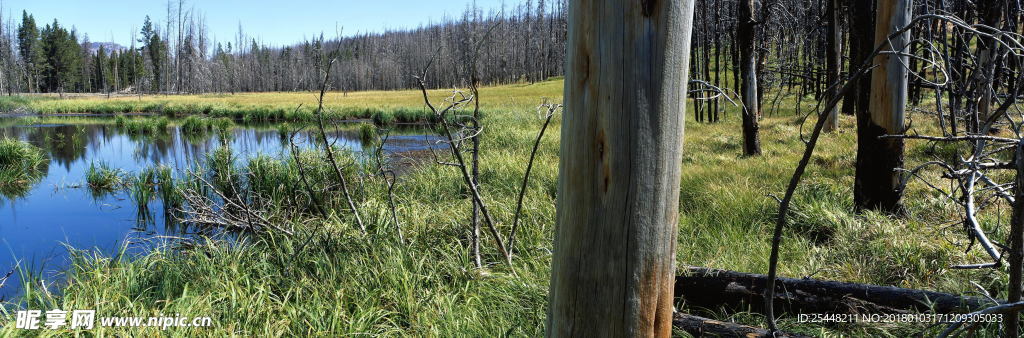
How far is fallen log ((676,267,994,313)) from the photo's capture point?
9.04 feet

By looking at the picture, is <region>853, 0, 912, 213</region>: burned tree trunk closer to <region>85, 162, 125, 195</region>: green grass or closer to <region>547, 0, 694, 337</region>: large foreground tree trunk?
<region>547, 0, 694, 337</region>: large foreground tree trunk

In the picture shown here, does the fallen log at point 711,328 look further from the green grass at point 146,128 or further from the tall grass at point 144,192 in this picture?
the green grass at point 146,128

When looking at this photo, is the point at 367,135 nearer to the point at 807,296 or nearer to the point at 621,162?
the point at 807,296

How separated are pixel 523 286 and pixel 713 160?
6.00 m

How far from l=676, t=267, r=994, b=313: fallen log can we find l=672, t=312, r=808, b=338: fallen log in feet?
1.80

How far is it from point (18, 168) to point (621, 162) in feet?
47.5

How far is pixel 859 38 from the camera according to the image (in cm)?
559

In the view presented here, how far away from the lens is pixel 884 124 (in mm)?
4867

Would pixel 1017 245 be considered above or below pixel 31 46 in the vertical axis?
below

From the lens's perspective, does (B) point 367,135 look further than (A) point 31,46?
No

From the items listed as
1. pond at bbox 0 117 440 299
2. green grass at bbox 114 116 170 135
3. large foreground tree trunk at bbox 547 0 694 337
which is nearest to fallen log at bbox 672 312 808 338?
large foreground tree trunk at bbox 547 0 694 337

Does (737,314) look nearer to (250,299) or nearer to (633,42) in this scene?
(633,42)

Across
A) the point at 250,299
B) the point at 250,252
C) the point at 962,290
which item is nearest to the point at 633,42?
the point at 962,290

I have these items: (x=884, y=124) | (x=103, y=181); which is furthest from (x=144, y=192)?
(x=884, y=124)
